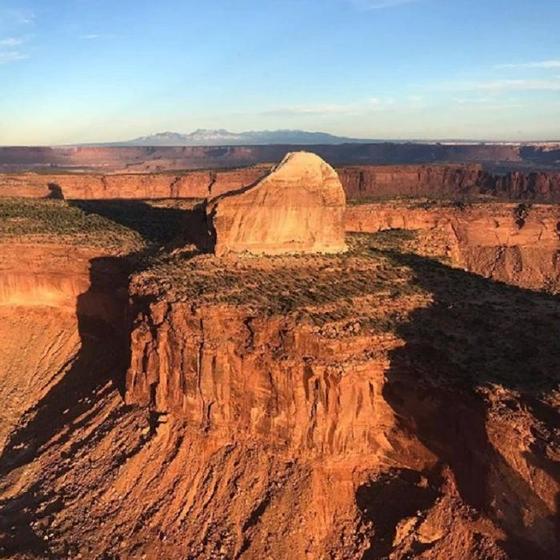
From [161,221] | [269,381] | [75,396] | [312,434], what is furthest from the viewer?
[161,221]

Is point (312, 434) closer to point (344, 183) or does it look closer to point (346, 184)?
point (346, 184)

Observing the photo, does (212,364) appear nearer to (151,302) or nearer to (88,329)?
(151,302)

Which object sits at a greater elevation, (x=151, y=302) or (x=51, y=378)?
(x=151, y=302)

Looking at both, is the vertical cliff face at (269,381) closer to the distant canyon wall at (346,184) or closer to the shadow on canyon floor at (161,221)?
the shadow on canyon floor at (161,221)

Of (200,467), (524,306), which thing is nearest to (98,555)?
(200,467)

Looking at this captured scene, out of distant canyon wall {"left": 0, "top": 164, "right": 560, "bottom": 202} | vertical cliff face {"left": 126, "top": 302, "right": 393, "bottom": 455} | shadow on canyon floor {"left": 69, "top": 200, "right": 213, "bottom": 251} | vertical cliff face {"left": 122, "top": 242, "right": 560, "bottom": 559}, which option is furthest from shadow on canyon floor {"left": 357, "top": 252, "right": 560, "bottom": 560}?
distant canyon wall {"left": 0, "top": 164, "right": 560, "bottom": 202}

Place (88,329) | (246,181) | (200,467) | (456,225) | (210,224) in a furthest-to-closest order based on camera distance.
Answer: (246,181)
(456,225)
(88,329)
(210,224)
(200,467)

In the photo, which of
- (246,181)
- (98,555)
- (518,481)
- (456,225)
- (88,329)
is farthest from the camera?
(246,181)

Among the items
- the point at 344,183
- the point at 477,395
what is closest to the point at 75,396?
the point at 477,395
